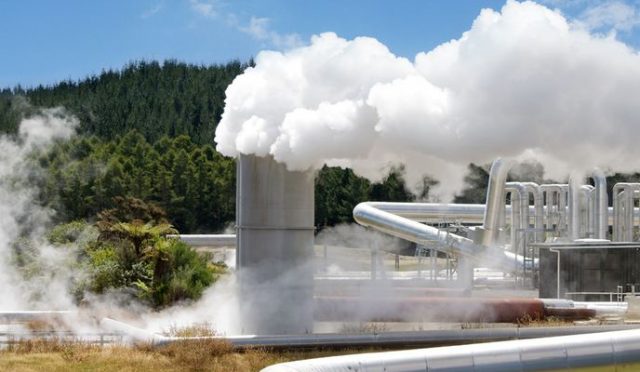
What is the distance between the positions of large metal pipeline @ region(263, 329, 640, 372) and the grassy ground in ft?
18.6

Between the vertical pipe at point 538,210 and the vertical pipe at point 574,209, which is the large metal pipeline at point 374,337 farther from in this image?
the vertical pipe at point 538,210

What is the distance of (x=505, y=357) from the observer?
14.8m

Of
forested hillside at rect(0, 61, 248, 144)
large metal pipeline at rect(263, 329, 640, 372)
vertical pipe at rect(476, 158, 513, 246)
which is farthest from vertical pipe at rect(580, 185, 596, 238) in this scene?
forested hillside at rect(0, 61, 248, 144)

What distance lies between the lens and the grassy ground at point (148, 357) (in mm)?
19203

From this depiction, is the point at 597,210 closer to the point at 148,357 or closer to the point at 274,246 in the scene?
the point at 274,246

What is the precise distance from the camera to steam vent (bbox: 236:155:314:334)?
72.2ft

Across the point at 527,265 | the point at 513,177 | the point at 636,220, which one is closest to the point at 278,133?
the point at 527,265

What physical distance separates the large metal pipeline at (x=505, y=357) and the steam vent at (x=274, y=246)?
778 cm

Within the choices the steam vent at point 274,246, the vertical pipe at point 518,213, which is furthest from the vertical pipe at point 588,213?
the steam vent at point 274,246

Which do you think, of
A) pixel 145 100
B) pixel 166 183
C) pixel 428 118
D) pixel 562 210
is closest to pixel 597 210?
pixel 562 210

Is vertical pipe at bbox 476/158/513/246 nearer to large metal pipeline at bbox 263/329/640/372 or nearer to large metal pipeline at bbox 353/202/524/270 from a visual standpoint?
large metal pipeline at bbox 353/202/524/270

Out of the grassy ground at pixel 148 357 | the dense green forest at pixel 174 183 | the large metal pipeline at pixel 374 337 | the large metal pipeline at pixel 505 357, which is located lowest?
the grassy ground at pixel 148 357

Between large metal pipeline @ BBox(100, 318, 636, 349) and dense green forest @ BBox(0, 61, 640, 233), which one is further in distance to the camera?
dense green forest @ BBox(0, 61, 640, 233)

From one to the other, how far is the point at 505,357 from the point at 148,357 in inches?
330
